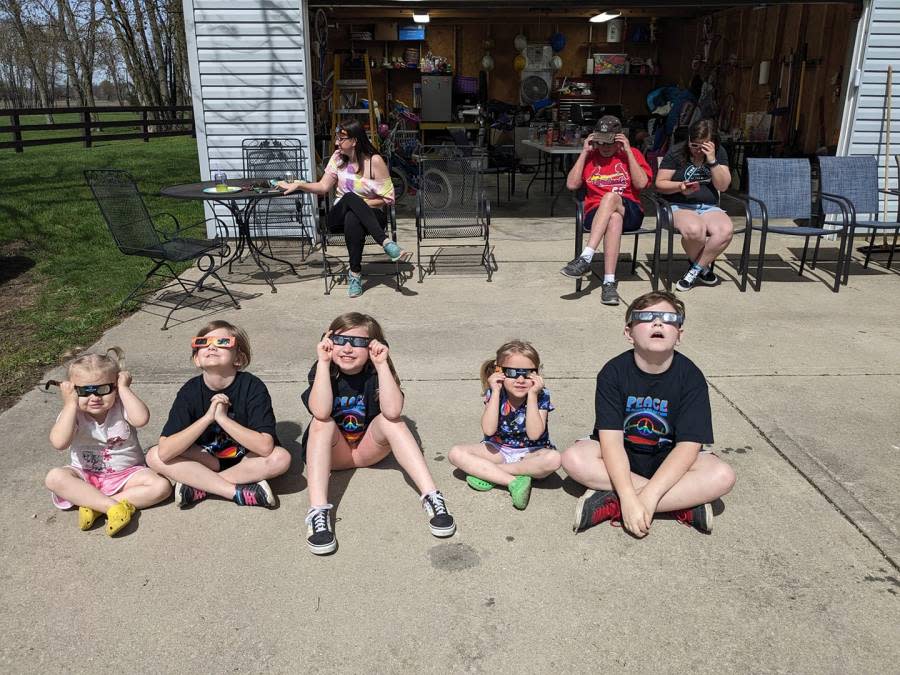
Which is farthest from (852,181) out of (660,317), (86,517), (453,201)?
(86,517)

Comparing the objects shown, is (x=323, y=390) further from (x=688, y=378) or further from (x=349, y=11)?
(x=349, y=11)

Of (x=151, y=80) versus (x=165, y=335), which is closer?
(x=165, y=335)

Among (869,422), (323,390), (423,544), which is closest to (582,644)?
(423,544)

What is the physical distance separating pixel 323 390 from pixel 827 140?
35.0 feet

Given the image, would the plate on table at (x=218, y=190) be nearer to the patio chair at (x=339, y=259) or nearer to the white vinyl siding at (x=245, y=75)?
the patio chair at (x=339, y=259)

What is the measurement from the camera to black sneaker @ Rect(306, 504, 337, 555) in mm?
2545

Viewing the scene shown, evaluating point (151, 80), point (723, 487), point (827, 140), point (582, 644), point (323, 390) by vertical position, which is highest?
point (151, 80)

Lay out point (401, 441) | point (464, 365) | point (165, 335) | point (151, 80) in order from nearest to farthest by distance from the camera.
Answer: point (401, 441) → point (464, 365) → point (165, 335) → point (151, 80)

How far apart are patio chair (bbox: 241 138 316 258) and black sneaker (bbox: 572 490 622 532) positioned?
5.03 meters

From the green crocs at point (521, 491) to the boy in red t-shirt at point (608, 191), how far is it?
2.88m

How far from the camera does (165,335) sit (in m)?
4.83

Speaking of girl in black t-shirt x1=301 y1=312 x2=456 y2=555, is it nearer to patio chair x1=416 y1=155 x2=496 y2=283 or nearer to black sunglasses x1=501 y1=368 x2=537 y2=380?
black sunglasses x1=501 y1=368 x2=537 y2=380

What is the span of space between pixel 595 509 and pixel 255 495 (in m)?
1.28

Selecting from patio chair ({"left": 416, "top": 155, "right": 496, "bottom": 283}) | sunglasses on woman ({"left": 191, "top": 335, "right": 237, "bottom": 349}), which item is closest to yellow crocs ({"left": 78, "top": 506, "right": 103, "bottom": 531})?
sunglasses on woman ({"left": 191, "top": 335, "right": 237, "bottom": 349})
